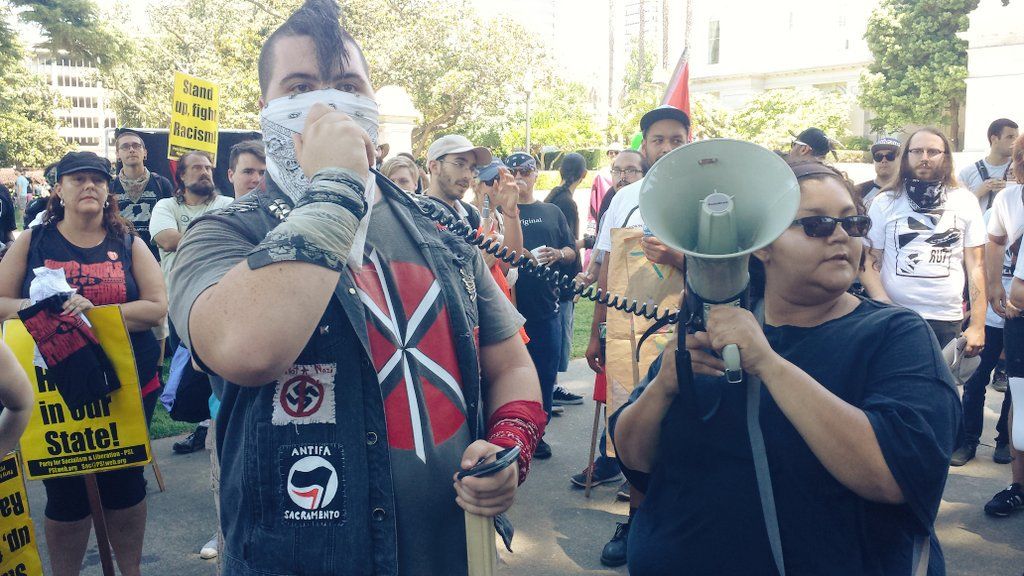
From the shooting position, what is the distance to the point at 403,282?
1765 millimetres

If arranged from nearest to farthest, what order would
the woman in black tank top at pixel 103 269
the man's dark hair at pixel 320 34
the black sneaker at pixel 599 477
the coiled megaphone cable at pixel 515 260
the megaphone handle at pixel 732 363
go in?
the megaphone handle at pixel 732 363, the man's dark hair at pixel 320 34, the coiled megaphone cable at pixel 515 260, the woman in black tank top at pixel 103 269, the black sneaker at pixel 599 477

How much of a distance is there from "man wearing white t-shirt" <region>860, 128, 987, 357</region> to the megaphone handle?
3.72 m

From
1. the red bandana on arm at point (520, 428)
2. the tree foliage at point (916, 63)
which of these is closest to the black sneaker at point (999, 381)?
the red bandana on arm at point (520, 428)

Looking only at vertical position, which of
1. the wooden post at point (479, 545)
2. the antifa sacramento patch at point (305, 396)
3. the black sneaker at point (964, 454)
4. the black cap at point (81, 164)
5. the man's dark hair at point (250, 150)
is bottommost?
the black sneaker at point (964, 454)

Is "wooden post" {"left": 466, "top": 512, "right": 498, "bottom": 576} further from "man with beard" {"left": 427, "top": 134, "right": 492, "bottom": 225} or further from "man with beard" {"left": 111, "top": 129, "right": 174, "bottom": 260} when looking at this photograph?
"man with beard" {"left": 111, "top": 129, "right": 174, "bottom": 260}

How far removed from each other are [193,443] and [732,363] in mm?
5187

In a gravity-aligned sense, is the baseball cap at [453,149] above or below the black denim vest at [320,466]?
above

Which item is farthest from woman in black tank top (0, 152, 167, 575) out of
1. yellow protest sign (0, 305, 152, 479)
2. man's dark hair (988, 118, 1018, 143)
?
man's dark hair (988, 118, 1018, 143)

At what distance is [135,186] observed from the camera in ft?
23.4

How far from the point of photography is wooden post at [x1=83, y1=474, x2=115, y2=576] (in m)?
3.46

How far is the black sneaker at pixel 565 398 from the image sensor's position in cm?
716

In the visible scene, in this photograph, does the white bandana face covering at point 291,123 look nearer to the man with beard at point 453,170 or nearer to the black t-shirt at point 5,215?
the man with beard at point 453,170

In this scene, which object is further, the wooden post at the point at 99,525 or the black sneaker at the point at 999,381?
the black sneaker at the point at 999,381

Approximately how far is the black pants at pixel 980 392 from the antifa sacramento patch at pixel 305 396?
5.34 meters
